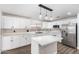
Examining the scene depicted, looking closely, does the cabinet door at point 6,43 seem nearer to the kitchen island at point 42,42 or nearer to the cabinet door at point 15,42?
the cabinet door at point 15,42

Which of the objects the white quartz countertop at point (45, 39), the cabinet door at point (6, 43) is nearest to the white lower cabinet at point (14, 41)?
the cabinet door at point (6, 43)

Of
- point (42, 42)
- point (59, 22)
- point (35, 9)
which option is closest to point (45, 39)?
point (42, 42)

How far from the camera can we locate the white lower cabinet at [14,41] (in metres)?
0.70

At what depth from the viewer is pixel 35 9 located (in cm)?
74

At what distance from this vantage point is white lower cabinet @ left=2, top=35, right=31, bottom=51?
0.70 m

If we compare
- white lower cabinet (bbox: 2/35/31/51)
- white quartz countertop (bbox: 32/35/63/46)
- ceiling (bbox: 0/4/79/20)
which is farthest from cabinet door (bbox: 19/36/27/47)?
ceiling (bbox: 0/4/79/20)

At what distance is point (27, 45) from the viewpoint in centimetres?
78

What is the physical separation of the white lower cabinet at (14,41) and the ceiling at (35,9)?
27 centimetres

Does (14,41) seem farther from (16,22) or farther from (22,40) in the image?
(16,22)

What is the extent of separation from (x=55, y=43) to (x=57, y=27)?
211mm

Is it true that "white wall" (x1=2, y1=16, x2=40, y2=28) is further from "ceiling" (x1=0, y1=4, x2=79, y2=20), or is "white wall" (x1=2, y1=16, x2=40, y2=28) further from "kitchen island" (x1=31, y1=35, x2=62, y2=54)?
"kitchen island" (x1=31, y1=35, x2=62, y2=54)

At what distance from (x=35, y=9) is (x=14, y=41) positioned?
0.43 meters

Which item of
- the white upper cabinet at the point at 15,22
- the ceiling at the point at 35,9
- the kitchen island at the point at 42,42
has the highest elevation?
the ceiling at the point at 35,9
